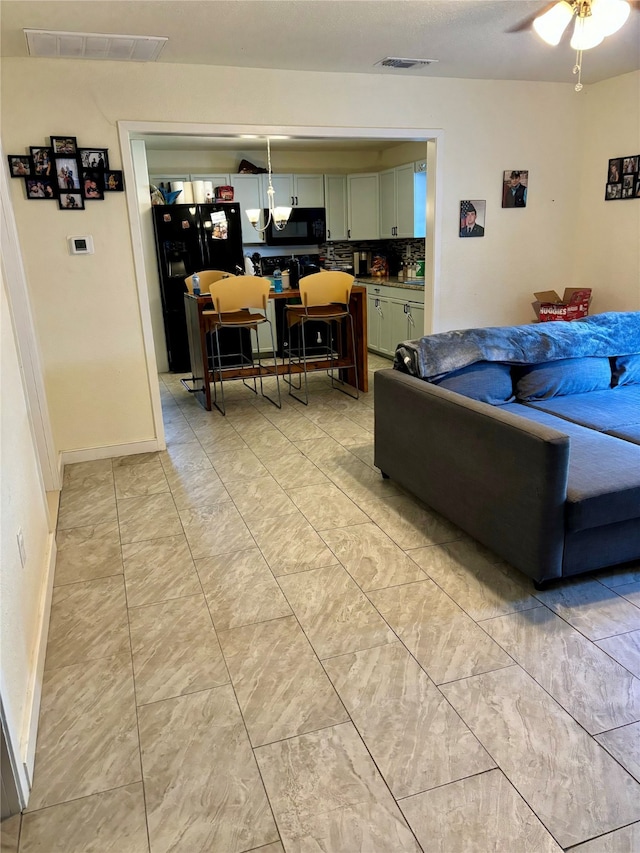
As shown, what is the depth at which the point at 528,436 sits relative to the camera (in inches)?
86.7

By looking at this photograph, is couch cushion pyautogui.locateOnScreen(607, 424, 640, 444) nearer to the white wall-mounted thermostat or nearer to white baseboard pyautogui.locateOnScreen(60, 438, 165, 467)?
white baseboard pyautogui.locateOnScreen(60, 438, 165, 467)

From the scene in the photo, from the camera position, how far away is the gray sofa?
7.30 feet

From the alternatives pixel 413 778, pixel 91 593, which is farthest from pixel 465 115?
pixel 413 778

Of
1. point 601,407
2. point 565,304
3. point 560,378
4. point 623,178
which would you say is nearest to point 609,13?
point 560,378

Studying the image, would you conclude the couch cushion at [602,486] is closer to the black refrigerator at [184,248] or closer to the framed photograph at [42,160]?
the framed photograph at [42,160]

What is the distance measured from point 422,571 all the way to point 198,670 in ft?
3.37

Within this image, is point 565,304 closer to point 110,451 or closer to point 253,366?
point 253,366

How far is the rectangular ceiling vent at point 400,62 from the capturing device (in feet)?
12.8

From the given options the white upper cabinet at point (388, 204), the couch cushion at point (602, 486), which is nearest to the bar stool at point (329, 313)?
the white upper cabinet at point (388, 204)

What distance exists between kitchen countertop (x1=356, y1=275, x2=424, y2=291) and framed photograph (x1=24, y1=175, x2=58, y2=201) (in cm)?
336

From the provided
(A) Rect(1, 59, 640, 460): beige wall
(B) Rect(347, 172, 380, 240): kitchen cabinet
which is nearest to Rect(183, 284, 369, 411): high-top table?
(A) Rect(1, 59, 640, 460): beige wall

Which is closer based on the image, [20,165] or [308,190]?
[20,165]

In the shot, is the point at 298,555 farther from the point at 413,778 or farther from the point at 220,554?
the point at 413,778

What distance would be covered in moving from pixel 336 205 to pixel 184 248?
2.09 meters
